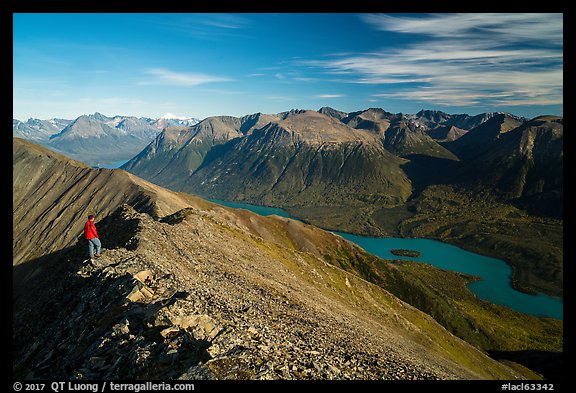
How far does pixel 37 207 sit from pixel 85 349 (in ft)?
Answer: 725

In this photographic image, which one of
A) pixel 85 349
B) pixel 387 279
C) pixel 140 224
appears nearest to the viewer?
pixel 85 349

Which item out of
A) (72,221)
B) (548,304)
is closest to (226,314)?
(72,221)

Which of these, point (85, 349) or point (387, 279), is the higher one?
point (85, 349)

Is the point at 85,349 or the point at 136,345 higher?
the point at 136,345

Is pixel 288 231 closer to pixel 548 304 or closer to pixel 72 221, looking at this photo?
pixel 72 221

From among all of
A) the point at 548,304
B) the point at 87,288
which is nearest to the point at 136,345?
the point at 87,288

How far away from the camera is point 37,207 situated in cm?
19038

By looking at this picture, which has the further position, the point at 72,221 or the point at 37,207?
the point at 37,207

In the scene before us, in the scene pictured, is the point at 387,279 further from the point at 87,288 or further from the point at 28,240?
the point at 28,240

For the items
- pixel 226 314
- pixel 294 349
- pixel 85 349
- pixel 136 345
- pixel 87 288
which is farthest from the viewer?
pixel 87 288

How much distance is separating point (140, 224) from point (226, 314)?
25.0m
